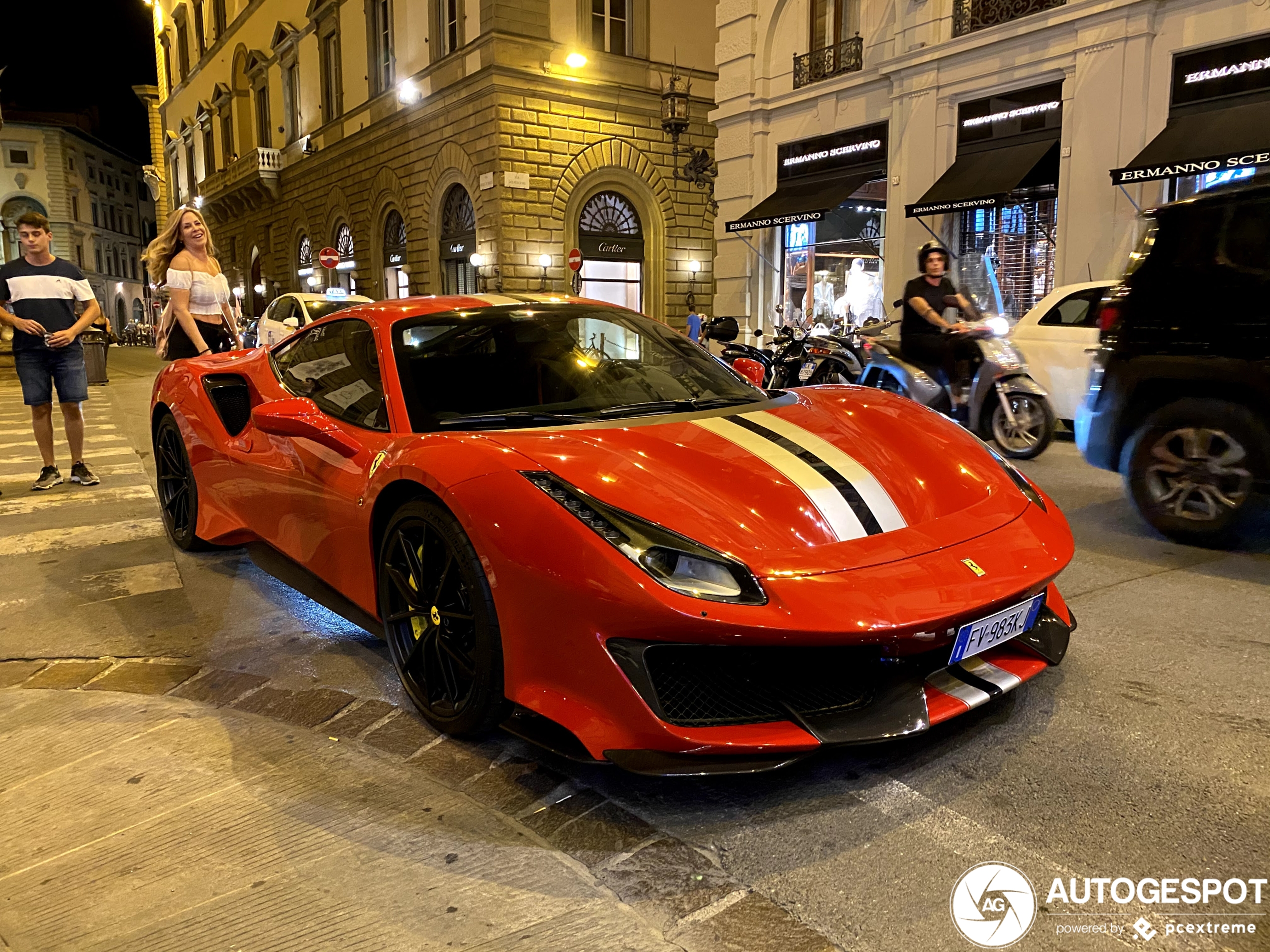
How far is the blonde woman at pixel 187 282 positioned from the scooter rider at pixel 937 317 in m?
5.38

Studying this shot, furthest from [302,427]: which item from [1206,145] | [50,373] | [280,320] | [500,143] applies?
[500,143]

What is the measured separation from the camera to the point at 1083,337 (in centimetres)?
817

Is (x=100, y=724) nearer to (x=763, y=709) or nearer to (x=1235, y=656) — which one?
(x=763, y=709)

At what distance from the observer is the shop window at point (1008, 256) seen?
1362cm

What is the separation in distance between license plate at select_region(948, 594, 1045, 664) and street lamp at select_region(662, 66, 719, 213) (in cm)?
2203

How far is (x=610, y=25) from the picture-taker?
942 inches

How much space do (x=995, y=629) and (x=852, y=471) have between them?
1.86 feet

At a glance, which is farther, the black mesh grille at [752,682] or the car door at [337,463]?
the car door at [337,463]

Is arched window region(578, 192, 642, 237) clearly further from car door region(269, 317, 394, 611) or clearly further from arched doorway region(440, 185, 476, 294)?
car door region(269, 317, 394, 611)

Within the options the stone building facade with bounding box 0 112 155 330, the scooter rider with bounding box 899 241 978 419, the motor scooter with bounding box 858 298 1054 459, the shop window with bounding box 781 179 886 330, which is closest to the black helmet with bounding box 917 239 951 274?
the scooter rider with bounding box 899 241 978 419

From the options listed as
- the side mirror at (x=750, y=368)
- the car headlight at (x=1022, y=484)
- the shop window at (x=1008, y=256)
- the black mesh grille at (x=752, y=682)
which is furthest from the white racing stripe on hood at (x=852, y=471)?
the shop window at (x=1008, y=256)

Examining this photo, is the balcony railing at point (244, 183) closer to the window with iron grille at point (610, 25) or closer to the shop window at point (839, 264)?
the window with iron grille at point (610, 25)

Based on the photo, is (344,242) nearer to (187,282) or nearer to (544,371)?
(187,282)

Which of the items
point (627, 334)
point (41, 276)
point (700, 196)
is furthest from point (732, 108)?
point (627, 334)
